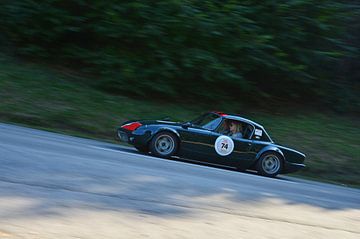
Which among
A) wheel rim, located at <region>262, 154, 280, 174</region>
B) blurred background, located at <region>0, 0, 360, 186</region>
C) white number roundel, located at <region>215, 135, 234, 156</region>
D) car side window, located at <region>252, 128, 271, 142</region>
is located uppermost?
blurred background, located at <region>0, 0, 360, 186</region>

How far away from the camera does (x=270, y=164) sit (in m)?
14.1

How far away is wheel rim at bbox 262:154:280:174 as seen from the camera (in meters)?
14.1

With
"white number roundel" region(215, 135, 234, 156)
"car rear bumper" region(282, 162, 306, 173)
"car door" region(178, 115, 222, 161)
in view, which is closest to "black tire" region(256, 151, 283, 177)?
"car rear bumper" region(282, 162, 306, 173)

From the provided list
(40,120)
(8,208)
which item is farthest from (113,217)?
(40,120)

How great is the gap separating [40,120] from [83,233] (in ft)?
37.2

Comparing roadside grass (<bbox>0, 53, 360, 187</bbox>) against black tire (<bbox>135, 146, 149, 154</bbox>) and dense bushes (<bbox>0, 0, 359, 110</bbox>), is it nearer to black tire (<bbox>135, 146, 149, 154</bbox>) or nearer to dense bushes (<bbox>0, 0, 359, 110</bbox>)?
dense bushes (<bbox>0, 0, 359, 110</bbox>)

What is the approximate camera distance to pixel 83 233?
18.7ft

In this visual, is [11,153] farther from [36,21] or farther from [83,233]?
[36,21]

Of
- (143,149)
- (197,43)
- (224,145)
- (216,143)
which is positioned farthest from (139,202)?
(197,43)

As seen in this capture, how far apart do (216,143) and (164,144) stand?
1.24m

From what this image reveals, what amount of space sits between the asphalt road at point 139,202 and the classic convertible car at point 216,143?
1.76m

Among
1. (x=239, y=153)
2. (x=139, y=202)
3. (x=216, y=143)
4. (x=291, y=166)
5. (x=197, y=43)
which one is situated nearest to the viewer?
(x=139, y=202)

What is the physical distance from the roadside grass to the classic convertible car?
2.62 meters

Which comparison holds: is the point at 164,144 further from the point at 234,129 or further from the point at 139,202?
the point at 139,202
